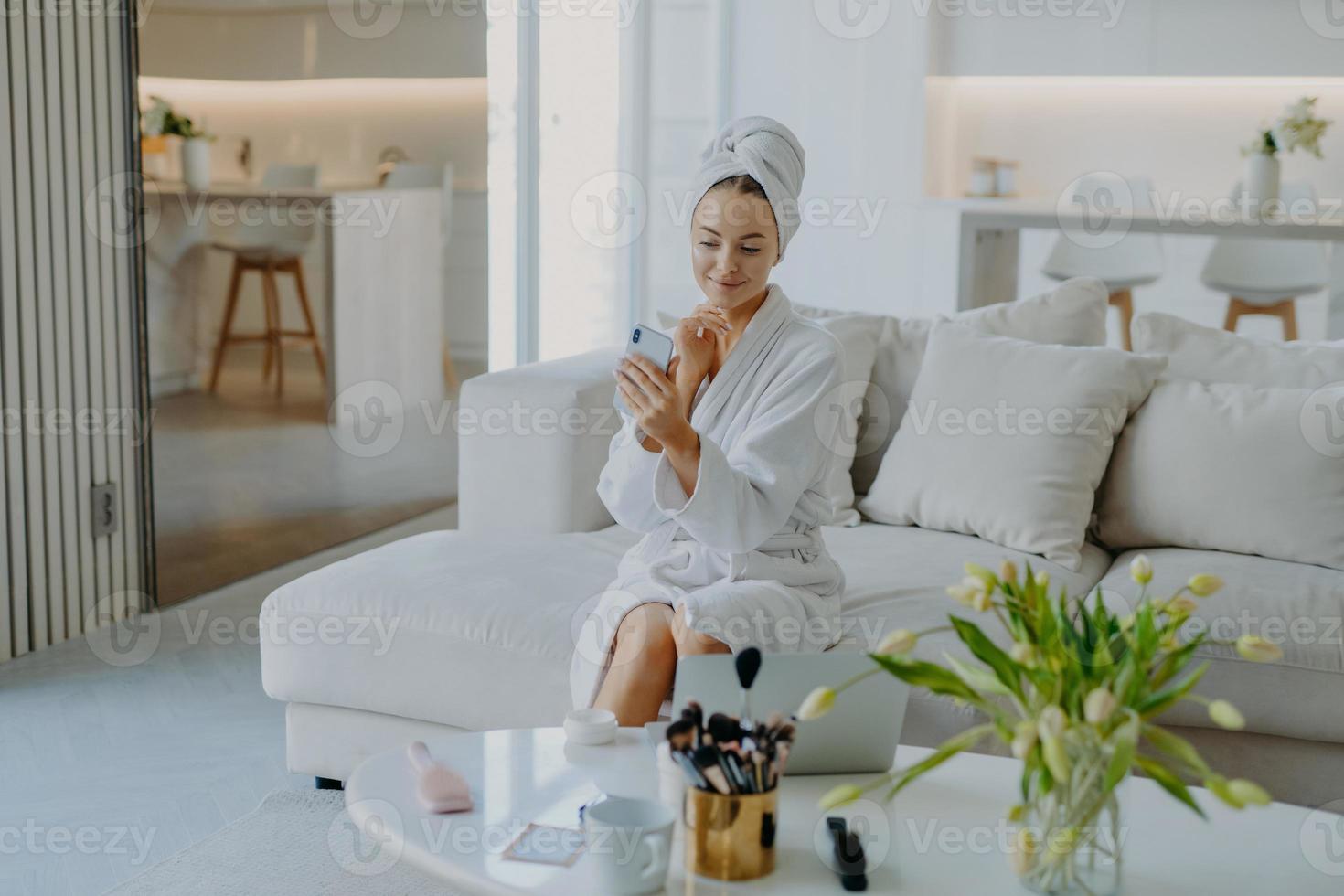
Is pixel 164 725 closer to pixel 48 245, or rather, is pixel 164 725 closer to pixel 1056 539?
pixel 48 245

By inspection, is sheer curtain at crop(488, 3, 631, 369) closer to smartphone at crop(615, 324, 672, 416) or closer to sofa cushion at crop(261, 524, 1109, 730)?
sofa cushion at crop(261, 524, 1109, 730)

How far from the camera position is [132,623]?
11.5 ft

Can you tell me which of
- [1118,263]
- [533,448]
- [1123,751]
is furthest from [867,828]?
[1118,263]

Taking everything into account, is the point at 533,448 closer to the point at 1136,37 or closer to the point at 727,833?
the point at 727,833

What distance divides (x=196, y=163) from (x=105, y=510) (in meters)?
0.93

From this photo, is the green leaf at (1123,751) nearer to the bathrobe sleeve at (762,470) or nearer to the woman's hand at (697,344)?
the bathrobe sleeve at (762,470)

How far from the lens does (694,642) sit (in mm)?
1979

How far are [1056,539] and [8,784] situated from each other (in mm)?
1973

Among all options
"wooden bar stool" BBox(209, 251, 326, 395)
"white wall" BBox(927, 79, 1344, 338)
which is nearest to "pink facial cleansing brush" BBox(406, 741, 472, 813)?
"wooden bar stool" BBox(209, 251, 326, 395)

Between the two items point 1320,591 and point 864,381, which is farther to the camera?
point 864,381

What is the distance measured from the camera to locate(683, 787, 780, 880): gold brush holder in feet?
4.40

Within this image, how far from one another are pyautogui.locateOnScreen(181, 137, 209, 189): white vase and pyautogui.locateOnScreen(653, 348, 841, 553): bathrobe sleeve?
6.90 feet

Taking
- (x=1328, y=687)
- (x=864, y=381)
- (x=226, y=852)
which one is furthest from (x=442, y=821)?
(x=864, y=381)

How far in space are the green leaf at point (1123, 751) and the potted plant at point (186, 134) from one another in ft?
9.99
